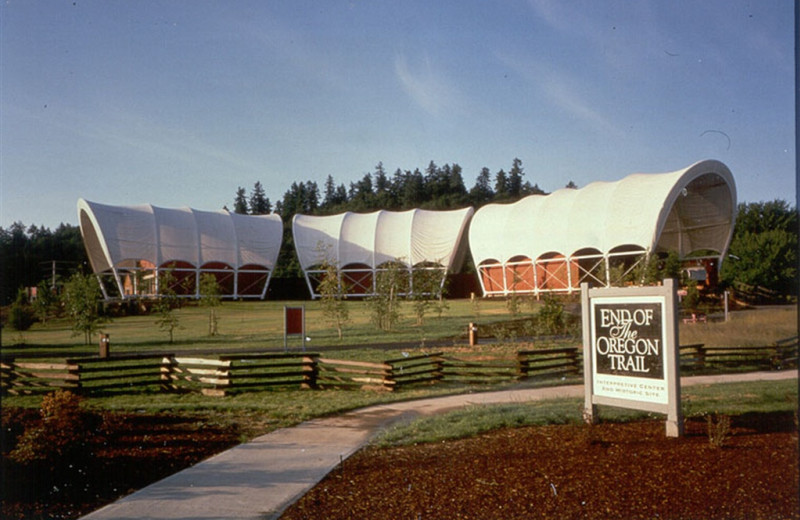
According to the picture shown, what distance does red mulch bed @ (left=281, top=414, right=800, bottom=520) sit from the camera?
5164 mm

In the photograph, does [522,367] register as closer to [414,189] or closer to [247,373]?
[247,373]

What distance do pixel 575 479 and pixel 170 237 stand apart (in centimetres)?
1436

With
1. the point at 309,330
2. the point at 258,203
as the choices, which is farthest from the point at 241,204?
the point at 309,330

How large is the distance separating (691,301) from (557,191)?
9138mm

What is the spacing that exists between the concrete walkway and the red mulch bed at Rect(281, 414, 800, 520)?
0.34 metres

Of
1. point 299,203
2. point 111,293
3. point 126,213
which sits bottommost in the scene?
point 111,293

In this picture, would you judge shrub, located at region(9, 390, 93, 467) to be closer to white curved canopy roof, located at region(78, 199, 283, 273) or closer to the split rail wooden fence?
the split rail wooden fence

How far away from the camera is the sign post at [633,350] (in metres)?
7.34

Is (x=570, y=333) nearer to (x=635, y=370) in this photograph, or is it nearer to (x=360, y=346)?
(x=360, y=346)

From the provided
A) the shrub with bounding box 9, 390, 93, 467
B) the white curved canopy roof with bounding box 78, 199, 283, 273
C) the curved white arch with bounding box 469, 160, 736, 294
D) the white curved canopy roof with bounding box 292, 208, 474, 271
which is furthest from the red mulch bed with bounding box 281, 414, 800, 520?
the white curved canopy roof with bounding box 292, 208, 474, 271

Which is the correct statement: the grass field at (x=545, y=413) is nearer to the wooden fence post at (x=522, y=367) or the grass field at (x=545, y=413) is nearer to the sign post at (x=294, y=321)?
the wooden fence post at (x=522, y=367)

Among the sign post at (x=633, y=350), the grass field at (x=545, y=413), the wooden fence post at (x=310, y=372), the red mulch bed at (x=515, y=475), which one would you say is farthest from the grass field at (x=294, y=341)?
the sign post at (x=633, y=350)

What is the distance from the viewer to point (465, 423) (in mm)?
8977

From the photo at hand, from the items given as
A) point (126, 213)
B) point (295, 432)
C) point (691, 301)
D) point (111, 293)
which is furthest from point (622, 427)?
point (691, 301)
